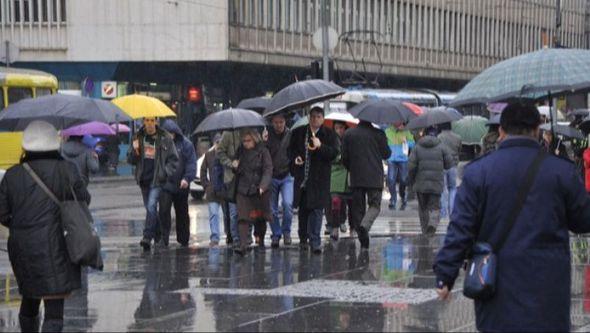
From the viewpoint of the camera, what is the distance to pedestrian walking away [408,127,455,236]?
19906 mm

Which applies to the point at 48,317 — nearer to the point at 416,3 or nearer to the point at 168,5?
the point at 168,5

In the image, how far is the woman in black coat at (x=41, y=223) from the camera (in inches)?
388

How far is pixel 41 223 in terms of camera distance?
991cm

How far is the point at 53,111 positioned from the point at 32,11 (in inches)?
1941

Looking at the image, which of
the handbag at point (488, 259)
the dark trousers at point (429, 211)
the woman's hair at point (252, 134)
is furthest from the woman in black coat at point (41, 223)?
the dark trousers at point (429, 211)

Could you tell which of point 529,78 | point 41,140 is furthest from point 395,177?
point 41,140

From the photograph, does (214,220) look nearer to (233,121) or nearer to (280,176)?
(280,176)

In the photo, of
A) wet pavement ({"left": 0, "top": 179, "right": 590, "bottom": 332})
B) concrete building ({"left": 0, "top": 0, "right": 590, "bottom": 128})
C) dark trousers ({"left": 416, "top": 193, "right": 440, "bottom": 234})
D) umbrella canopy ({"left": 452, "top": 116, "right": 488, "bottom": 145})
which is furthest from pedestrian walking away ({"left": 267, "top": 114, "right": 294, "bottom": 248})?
concrete building ({"left": 0, "top": 0, "right": 590, "bottom": 128})

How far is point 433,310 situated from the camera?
1162 centimetres

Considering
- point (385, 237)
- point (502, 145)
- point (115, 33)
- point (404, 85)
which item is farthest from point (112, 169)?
point (502, 145)

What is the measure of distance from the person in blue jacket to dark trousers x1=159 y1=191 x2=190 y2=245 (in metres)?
10.8

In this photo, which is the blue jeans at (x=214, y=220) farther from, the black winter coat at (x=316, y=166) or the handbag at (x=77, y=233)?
the handbag at (x=77, y=233)

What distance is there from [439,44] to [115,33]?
26.6 m

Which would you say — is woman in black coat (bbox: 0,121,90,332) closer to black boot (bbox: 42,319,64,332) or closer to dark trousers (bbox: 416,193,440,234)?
black boot (bbox: 42,319,64,332)
